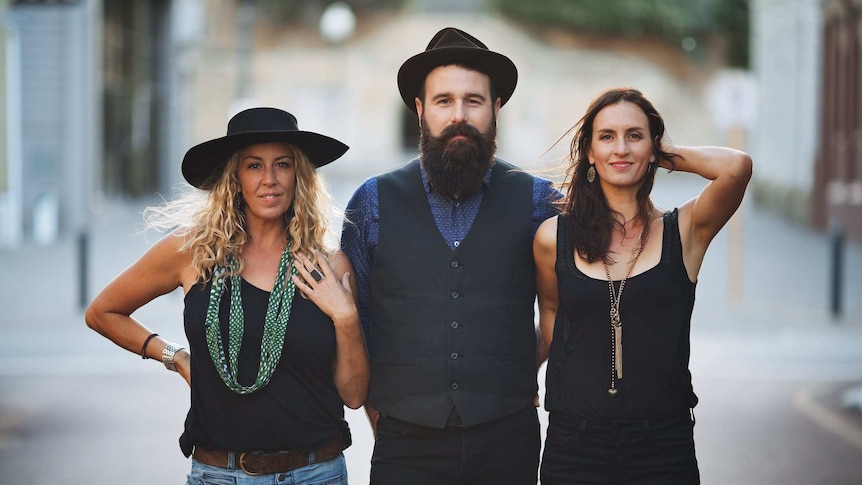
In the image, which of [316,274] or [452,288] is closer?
[316,274]

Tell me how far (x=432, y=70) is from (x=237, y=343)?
1220mm

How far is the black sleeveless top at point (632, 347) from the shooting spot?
372 centimetres

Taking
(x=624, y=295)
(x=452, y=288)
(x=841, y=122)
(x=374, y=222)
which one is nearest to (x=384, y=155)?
(x=841, y=122)

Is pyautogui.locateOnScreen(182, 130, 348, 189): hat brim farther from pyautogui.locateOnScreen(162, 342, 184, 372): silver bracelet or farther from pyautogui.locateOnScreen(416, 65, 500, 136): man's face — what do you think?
pyautogui.locateOnScreen(162, 342, 184, 372): silver bracelet

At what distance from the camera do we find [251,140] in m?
3.90

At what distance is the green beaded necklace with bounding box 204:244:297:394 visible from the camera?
3.67 m

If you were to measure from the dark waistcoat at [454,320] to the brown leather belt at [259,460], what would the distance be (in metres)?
0.39

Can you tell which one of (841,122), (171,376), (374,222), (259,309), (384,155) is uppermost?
(384,155)

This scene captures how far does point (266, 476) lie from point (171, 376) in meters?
6.47

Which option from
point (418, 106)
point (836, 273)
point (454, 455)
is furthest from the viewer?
point (836, 273)

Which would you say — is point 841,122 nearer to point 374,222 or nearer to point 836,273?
point 836,273

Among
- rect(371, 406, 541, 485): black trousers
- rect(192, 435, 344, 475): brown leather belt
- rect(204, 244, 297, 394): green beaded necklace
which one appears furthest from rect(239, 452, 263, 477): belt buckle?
rect(371, 406, 541, 485): black trousers

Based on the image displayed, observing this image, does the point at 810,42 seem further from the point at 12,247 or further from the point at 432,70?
the point at 432,70

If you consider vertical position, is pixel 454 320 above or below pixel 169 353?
above
